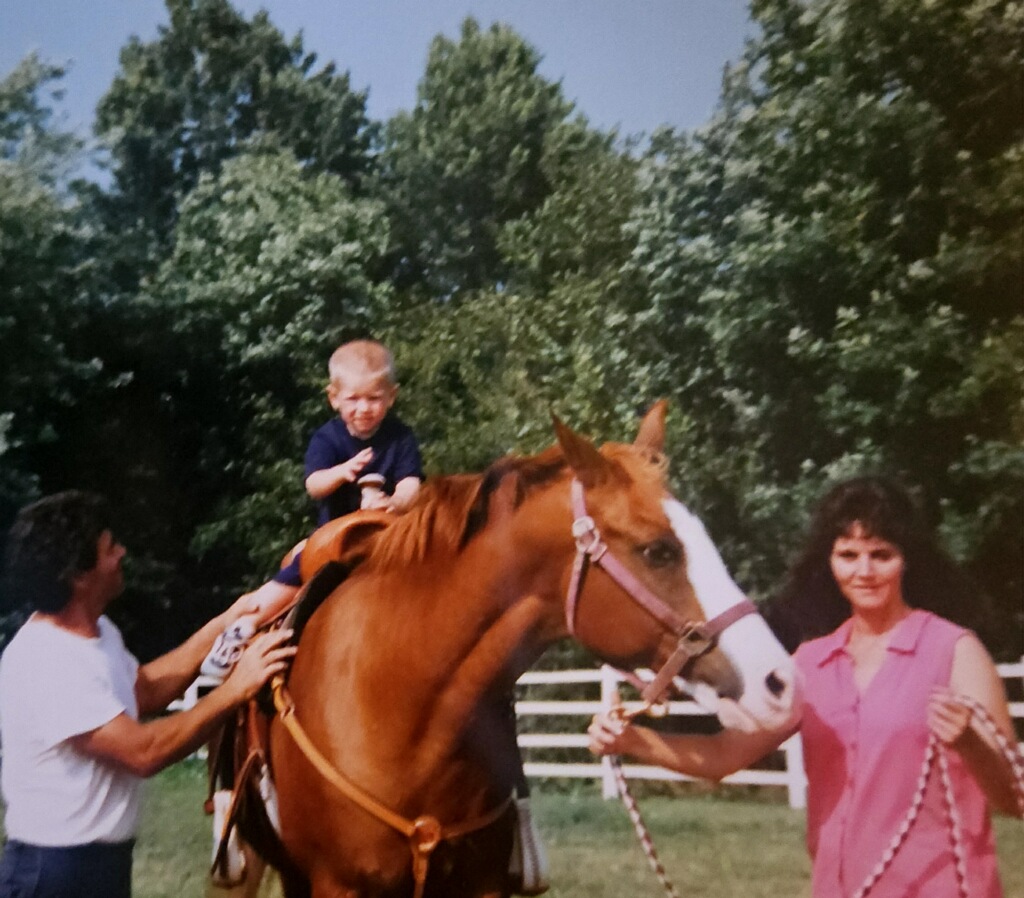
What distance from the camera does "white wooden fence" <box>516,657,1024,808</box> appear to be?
265 centimetres

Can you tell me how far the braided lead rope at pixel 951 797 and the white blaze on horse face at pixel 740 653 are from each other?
304mm

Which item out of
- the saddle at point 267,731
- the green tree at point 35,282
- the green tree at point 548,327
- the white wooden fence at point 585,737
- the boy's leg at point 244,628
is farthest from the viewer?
the green tree at point 35,282

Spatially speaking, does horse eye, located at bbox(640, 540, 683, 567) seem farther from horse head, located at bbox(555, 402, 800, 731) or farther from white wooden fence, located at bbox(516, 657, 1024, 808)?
white wooden fence, located at bbox(516, 657, 1024, 808)

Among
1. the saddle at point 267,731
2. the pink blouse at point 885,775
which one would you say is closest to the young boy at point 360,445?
the saddle at point 267,731

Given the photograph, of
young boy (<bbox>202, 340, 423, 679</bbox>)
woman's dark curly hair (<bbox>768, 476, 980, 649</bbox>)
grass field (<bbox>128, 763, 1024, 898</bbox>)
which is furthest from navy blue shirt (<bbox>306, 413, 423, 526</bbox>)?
grass field (<bbox>128, 763, 1024, 898</bbox>)

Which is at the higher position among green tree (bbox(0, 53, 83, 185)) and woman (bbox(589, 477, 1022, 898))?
green tree (bbox(0, 53, 83, 185))

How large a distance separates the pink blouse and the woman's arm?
17mm

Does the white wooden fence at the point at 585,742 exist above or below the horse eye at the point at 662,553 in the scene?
below

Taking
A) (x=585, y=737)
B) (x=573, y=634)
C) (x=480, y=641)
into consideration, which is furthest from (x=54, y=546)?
(x=585, y=737)

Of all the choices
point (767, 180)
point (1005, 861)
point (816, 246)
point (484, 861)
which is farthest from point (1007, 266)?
point (484, 861)

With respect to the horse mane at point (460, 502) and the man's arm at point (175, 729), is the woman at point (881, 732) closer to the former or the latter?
the horse mane at point (460, 502)

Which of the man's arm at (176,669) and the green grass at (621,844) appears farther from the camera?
the green grass at (621,844)

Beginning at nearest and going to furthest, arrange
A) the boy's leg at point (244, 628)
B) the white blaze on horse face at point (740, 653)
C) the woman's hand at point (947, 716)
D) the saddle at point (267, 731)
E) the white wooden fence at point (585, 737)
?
the white blaze on horse face at point (740, 653) → the woman's hand at point (947, 716) → the saddle at point (267, 731) → the boy's leg at point (244, 628) → the white wooden fence at point (585, 737)

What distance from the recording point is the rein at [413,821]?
157cm
